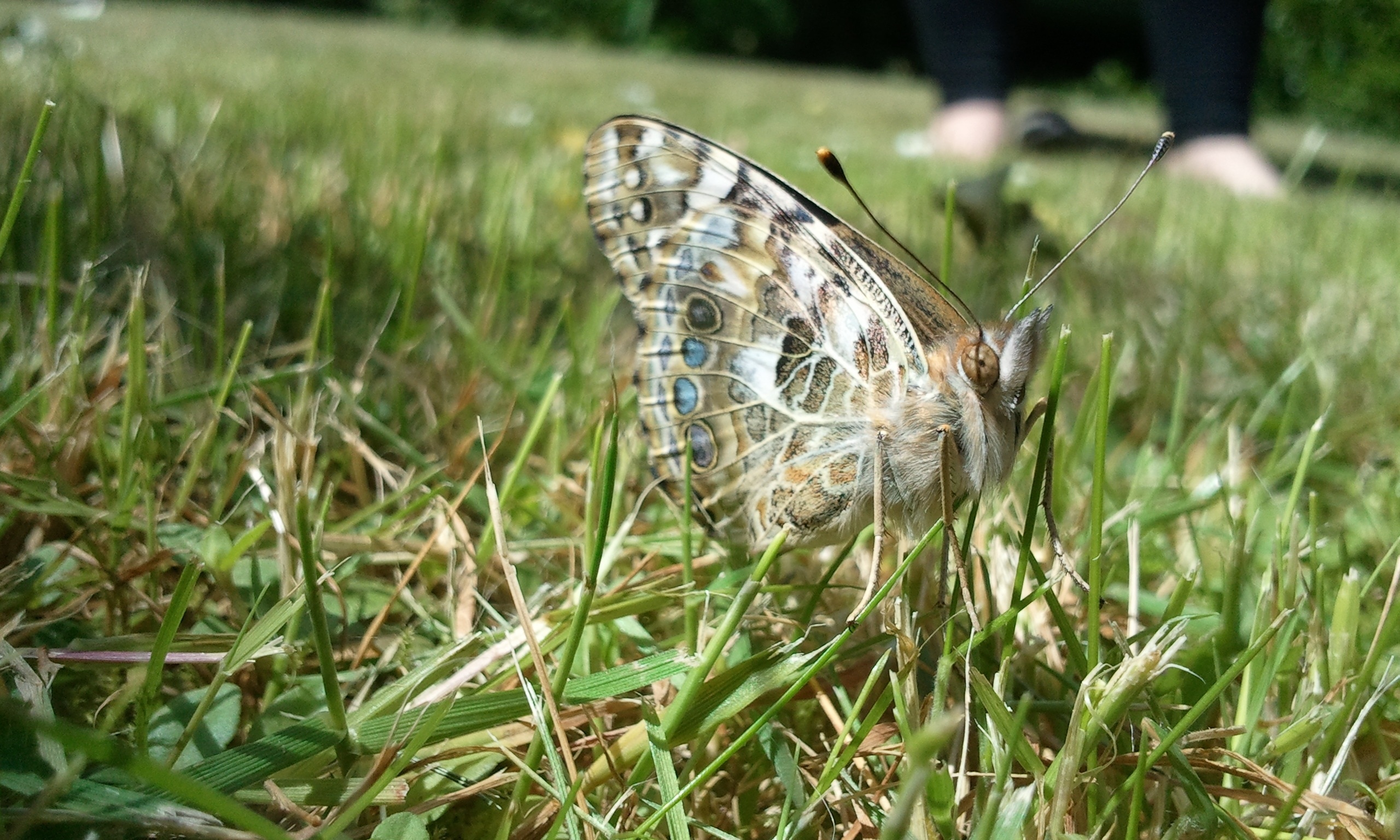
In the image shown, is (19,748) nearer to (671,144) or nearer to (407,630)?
(407,630)

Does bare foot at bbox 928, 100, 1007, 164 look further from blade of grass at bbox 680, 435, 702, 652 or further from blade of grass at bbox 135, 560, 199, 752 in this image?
blade of grass at bbox 135, 560, 199, 752

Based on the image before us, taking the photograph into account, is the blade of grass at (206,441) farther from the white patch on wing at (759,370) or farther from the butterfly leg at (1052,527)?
the butterfly leg at (1052,527)

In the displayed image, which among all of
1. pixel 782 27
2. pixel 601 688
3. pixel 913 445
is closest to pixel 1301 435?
pixel 913 445

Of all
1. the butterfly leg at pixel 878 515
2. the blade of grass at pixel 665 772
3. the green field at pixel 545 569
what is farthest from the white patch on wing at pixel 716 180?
the blade of grass at pixel 665 772

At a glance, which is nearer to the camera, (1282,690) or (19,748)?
(19,748)

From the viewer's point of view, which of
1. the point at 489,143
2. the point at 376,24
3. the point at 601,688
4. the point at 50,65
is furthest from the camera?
the point at 376,24

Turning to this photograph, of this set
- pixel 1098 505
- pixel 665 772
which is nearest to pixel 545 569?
pixel 665 772

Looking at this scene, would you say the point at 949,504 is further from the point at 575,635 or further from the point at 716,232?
the point at 716,232
